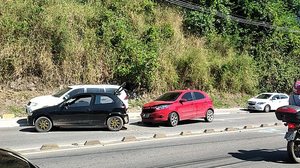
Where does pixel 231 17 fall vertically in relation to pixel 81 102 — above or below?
above

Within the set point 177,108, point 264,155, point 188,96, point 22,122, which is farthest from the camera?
point 188,96

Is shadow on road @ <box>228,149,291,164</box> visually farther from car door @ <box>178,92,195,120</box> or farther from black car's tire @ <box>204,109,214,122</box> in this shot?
black car's tire @ <box>204,109,214,122</box>

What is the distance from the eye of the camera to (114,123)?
16.8m

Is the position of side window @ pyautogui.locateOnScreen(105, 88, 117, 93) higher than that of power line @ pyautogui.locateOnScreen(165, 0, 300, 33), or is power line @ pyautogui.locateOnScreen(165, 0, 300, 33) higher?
power line @ pyautogui.locateOnScreen(165, 0, 300, 33)

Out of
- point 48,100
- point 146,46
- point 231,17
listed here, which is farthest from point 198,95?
point 231,17

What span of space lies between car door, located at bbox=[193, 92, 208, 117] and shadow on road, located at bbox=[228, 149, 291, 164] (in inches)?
344

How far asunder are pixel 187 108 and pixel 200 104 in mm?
1023

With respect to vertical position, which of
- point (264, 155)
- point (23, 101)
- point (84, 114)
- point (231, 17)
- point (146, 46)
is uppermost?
point (231, 17)

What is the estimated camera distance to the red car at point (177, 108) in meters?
18.9

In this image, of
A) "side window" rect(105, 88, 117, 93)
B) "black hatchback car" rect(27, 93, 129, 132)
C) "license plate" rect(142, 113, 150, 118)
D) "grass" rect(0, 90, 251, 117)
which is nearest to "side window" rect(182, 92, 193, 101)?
"license plate" rect(142, 113, 150, 118)

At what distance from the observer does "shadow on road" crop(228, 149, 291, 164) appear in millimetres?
10352

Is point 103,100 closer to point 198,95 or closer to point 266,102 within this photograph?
point 198,95

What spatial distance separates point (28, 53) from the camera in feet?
80.0

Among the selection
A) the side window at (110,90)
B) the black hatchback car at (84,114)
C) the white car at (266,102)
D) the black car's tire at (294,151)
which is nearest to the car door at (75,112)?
the black hatchback car at (84,114)
